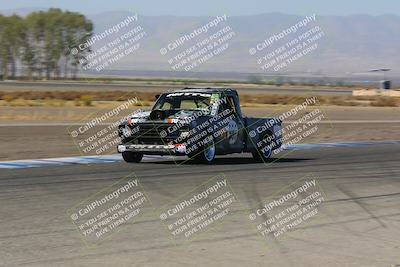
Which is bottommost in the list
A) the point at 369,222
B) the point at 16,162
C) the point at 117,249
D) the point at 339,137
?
the point at 339,137

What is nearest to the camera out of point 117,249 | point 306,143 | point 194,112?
point 117,249

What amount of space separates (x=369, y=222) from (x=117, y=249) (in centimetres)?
354

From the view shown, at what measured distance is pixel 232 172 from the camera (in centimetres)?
1544

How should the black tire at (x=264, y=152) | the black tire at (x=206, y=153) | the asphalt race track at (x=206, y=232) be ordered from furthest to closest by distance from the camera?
the black tire at (x=264, y=152)
the black tire at (x=206, y=153)
the asphalt race track at (x=206, y=232)

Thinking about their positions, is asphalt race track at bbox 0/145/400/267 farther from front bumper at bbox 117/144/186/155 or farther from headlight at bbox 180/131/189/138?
headlight at bbox 180/131/189/138

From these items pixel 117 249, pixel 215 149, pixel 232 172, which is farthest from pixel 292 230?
pixel 215 149

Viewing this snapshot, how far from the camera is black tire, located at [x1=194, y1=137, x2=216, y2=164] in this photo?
658 inches

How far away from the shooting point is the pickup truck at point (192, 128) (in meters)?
16.4

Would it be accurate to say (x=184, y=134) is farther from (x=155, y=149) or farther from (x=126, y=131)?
(x=126, y=131)

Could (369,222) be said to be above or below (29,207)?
below

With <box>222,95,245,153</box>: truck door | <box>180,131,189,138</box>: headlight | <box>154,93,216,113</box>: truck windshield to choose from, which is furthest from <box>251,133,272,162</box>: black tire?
<box>180,131,189,138</box>: headlight

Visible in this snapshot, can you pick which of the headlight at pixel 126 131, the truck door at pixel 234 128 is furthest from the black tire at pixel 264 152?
the headlight at pixel 126 131

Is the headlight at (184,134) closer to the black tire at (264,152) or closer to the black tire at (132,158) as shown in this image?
the black tire at (132,158)

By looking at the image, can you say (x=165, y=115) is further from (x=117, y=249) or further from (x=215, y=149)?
(x=117, y=249)
